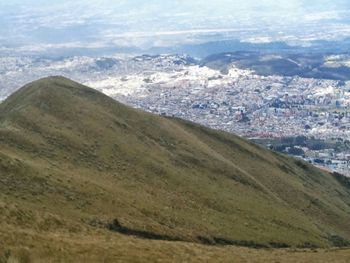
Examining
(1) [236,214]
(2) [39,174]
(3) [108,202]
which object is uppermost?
Result: (2) [39,174]

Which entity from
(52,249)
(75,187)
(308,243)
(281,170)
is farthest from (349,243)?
(52,249)

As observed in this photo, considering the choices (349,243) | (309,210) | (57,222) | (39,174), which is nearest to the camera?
(57,222)

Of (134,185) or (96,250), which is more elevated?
(96,250)

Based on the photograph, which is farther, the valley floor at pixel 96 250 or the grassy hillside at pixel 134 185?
the grassy hillside at pixel 134 185

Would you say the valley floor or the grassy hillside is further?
the grassy hillside

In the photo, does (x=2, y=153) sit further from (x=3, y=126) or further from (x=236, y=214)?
(x=236, y=214)
